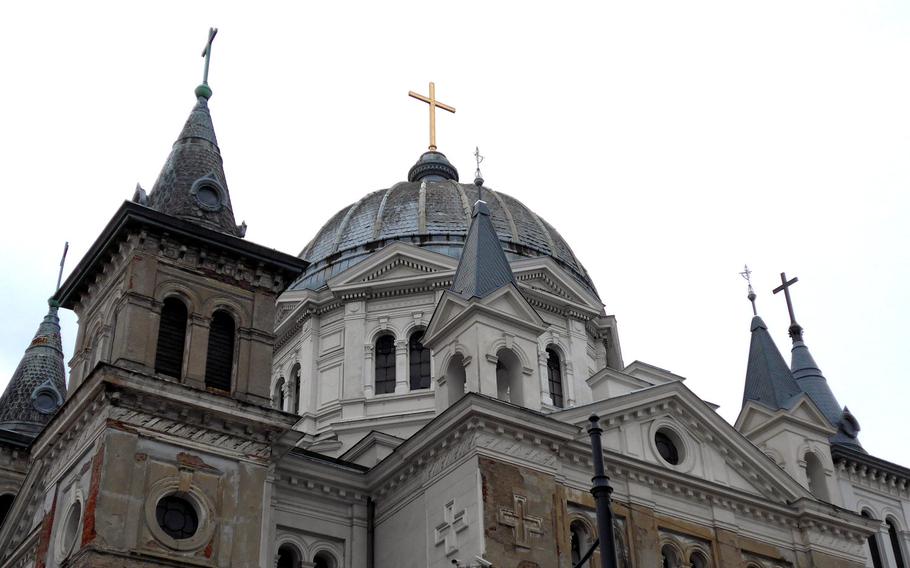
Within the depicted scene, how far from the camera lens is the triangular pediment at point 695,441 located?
3131 centimetres

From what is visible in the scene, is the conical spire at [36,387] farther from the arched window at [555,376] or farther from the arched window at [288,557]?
the arched window at [555,376]

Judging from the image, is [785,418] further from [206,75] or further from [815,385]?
[206,75]

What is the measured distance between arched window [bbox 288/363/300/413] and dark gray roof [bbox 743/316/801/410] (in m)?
15.1

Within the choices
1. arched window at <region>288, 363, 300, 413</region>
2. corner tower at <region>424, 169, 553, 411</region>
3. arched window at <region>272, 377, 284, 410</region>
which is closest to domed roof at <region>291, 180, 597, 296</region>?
arched window at <region>288, 363, 300, 413</region>

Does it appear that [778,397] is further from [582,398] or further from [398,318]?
[398,318]

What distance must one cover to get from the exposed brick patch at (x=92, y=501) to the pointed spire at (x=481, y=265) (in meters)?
9.96

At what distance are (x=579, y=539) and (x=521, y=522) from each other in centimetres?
248

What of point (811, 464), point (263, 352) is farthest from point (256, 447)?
point (811, 464)

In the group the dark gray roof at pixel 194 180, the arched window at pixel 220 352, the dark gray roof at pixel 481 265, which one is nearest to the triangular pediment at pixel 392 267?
the dark gray roof at pixel 481 265

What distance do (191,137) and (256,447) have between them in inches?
389

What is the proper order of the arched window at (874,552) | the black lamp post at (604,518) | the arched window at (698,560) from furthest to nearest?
the arched window at (874,552) < the arched window at (698,560) < the black lamp post at (604,518)

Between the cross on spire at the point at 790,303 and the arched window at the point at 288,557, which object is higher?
the cross on spire at the point at 790,303

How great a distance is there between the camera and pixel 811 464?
117 ft

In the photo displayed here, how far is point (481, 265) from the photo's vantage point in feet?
106
